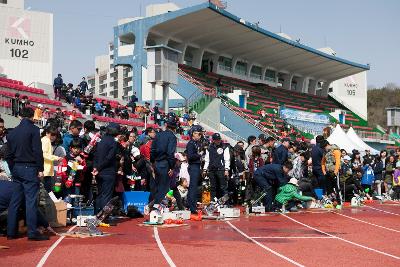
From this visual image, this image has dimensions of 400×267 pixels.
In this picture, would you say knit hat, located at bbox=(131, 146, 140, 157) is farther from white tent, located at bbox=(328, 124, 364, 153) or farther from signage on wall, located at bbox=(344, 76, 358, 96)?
signage on wall, located at bbox=(344, 76, 358, 96)

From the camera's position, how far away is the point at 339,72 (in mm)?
62125

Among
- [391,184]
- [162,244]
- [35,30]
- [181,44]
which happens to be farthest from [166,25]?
[162,244]

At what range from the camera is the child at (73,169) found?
1066 centimetres

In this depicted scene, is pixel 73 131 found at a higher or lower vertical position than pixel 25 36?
lower

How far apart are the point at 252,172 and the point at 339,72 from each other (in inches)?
1935

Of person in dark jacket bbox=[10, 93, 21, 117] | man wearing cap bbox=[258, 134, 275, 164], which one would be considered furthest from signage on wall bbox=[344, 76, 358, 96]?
man wearing cap bbox=[258, 134, 275, 164]

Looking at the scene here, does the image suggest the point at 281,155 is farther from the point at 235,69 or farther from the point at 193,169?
the point at 235,69

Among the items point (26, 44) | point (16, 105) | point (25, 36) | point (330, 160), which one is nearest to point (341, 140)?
point (330, 160)

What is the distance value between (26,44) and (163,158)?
26.8m

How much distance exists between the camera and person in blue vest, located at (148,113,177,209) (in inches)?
456

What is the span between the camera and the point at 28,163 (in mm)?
8734

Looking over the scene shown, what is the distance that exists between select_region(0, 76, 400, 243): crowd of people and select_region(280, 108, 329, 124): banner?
25683 mm

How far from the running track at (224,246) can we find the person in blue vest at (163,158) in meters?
0.72

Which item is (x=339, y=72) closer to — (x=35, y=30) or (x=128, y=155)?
(x=35, y=30)
